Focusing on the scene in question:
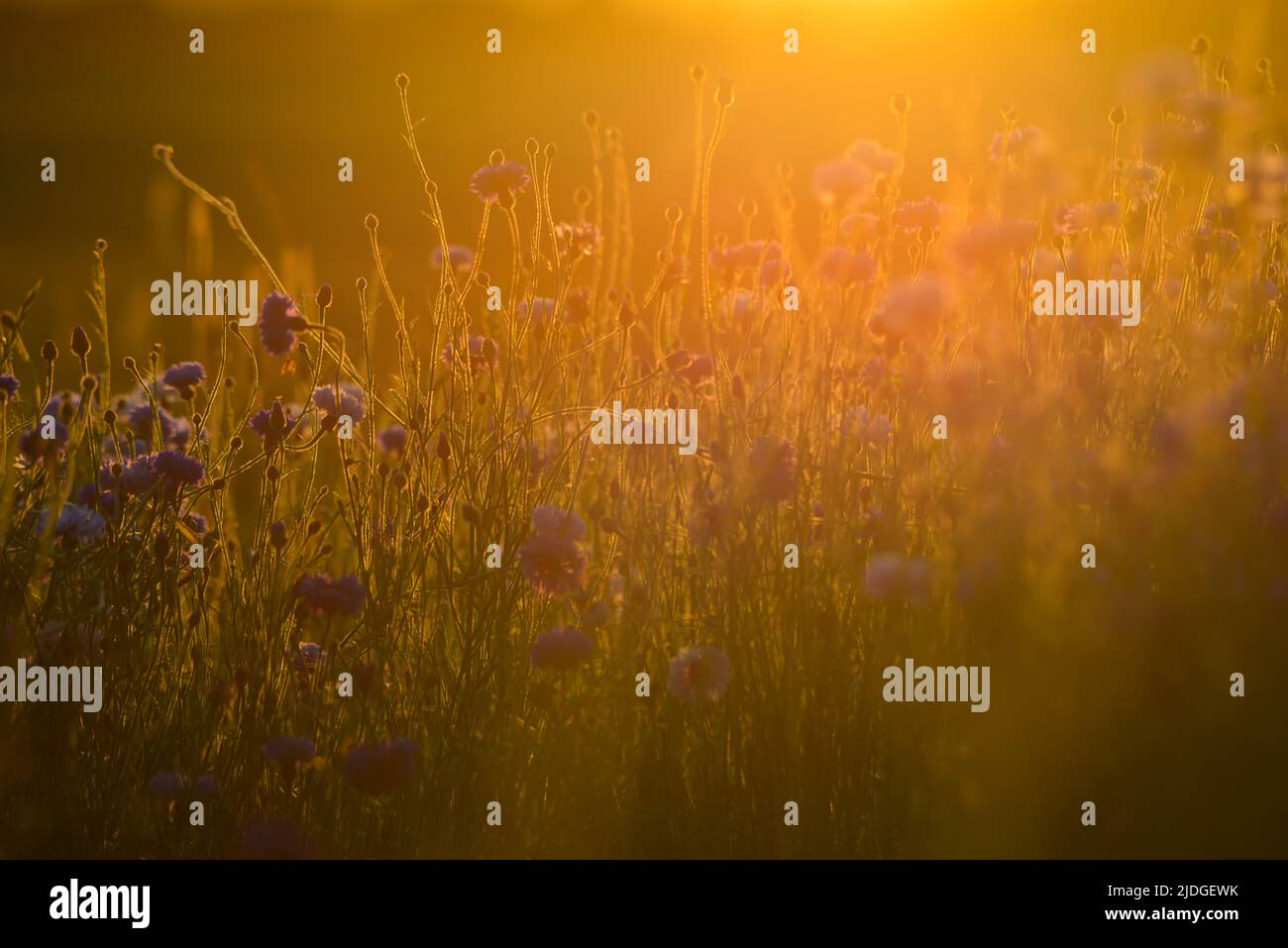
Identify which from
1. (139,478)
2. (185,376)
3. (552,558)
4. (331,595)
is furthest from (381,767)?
(185,376)

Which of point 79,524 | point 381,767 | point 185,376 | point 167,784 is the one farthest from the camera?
point 185,376

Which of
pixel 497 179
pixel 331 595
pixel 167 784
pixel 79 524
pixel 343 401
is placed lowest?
pixel 167 784

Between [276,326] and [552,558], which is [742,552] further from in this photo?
[276,326]

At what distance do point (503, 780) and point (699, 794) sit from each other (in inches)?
12.7

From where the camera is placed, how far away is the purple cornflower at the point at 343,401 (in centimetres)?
237

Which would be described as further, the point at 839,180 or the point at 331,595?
the point at 839,180

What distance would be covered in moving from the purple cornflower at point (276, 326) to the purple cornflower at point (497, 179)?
0.42 meters

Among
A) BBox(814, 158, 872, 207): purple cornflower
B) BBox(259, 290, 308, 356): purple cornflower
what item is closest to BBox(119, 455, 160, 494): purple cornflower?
BBox(259, 290, 308, 356): purple cornflower

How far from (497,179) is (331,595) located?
0.84m

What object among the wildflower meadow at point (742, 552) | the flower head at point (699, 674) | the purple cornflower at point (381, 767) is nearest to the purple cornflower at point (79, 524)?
the wildflower meadow at point (742, 552)

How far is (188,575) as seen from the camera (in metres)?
2.25

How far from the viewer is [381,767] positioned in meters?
1.92

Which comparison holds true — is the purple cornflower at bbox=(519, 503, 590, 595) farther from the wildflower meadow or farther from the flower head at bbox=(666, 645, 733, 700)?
the flower head at bbox=(666, 645, 733, 700)
